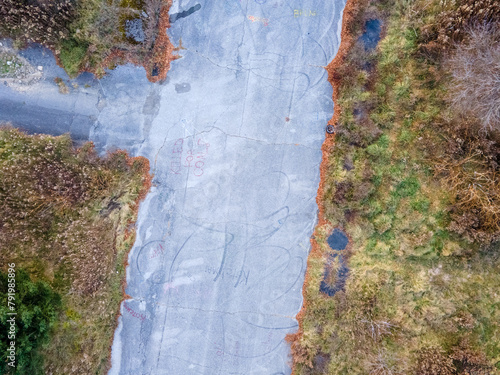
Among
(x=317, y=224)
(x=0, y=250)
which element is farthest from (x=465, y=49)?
(x=0, y=250)

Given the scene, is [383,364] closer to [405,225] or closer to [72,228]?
[405,225]

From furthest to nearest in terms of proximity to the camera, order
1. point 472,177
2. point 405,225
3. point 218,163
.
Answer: point 218,163, point 405,225, point 472,177

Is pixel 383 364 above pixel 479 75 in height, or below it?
below

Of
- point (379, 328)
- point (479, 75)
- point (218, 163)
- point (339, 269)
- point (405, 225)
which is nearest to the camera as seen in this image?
point (479, 75)

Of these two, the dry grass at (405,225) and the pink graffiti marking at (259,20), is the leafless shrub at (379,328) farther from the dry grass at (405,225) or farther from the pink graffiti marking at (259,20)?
the pink graffiti marking at (259,20)

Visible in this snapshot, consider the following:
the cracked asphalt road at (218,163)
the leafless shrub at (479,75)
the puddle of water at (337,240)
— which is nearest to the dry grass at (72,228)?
the cracked asphalt road at (218,163)

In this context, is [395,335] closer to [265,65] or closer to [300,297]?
[300,297]

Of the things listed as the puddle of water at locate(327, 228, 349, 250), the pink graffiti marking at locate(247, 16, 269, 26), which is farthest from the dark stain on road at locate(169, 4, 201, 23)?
the puddle of water at locate(327, 228, 349, 250)

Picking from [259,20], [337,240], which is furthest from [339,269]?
[259,20]
